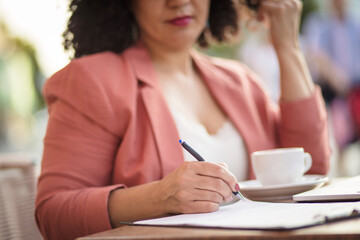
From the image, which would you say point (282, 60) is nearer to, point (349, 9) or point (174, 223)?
point (174, 223)

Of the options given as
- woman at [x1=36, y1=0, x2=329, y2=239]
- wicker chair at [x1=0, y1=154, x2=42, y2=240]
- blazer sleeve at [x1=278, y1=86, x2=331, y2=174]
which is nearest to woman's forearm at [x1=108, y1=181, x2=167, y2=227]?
woman at [x1=36, y1=0, x2=329, y2=239]

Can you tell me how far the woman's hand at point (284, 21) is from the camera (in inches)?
63.4

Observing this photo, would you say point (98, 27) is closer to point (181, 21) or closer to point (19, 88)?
point (181, 21)

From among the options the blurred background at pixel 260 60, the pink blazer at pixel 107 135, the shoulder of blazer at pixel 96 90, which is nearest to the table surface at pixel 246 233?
the pink blazer at pixel 107 135

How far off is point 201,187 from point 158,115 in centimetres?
45

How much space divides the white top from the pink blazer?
0.02 meters

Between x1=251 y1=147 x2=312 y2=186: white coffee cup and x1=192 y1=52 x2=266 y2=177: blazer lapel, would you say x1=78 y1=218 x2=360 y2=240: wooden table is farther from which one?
x1=192 y1=52 x2=266 y2=177: blazer lapel

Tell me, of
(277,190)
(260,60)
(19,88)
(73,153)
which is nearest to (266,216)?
(277,190)

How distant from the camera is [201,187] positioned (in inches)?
39.0

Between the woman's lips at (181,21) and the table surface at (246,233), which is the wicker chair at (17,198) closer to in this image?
the woman's lips at (181,21)

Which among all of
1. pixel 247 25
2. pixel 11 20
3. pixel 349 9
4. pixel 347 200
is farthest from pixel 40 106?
pixel 347 200

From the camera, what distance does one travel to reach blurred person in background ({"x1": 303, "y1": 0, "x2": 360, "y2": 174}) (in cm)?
411

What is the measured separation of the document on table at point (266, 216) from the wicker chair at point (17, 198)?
2.33ft

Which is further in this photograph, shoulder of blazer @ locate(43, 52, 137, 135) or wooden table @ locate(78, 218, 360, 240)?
shoulder of blazer @ locate(43, 52, 137, 135)
